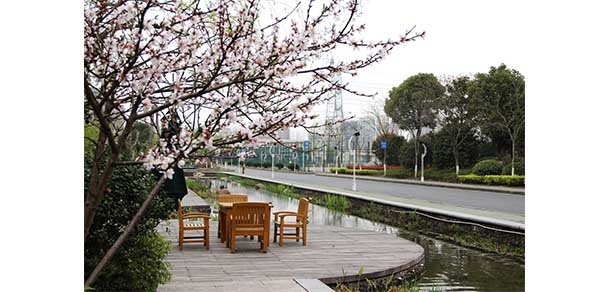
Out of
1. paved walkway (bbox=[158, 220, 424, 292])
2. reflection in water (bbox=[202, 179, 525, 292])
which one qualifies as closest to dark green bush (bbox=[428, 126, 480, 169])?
reflection in water (bbox=[202, 179, 525, 292])

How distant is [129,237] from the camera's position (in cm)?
357

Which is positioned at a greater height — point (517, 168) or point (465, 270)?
point (517, 168)

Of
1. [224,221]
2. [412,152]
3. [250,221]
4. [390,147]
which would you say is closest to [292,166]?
[390,147]

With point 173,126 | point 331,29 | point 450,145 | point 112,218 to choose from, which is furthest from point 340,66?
point 450,145

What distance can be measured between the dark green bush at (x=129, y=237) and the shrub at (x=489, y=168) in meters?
18.3

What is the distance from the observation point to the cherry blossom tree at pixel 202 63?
2.15m

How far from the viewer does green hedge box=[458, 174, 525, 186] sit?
18.5 meters

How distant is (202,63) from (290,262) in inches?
134

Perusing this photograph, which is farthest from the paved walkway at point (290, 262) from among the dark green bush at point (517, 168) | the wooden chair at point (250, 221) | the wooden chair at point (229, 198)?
the dark green bush at point (517, 168)

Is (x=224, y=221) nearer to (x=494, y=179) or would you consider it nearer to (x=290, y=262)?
(x=290, y=262)

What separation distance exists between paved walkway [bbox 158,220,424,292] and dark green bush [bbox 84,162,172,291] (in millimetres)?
625
